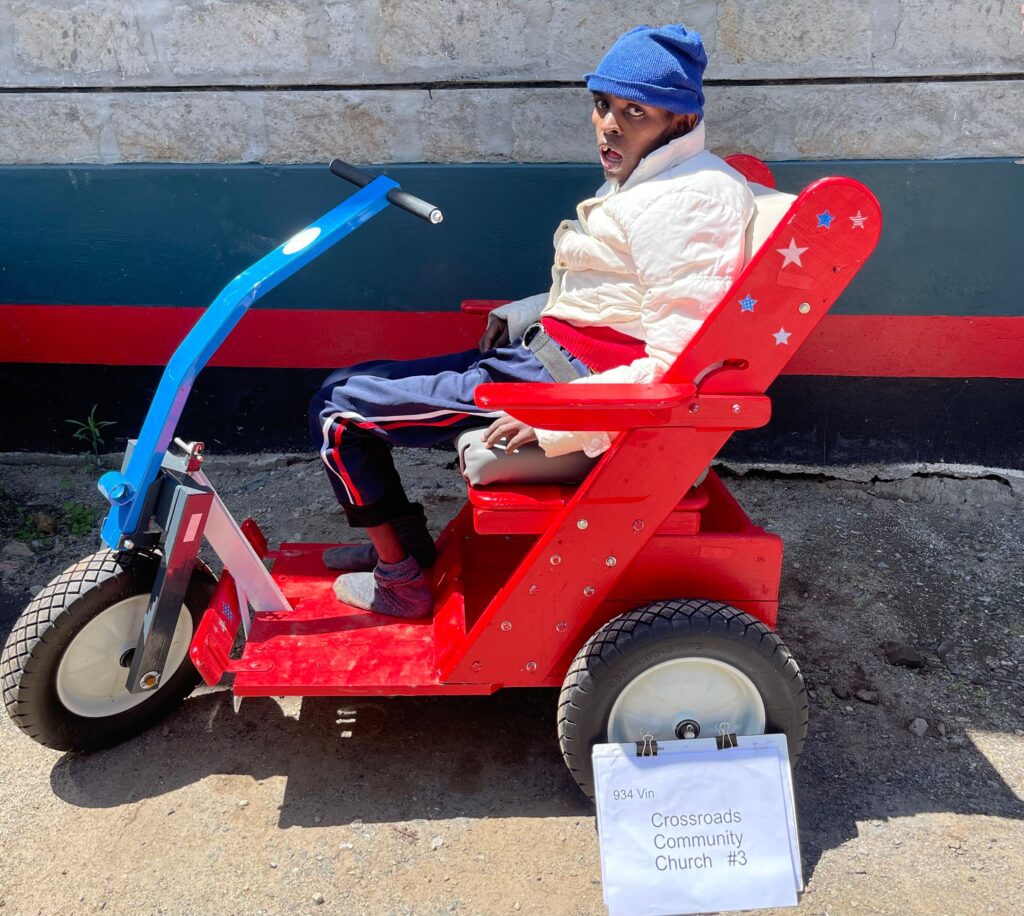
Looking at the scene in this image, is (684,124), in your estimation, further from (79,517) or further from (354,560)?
(79,517)

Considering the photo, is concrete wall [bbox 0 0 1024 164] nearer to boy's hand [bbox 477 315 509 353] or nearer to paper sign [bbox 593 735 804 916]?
boy's hand [bbox 477 315 509 353]

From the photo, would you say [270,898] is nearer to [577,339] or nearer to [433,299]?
[577,339]

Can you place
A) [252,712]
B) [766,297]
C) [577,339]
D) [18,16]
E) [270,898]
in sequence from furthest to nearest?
[18,16] → [252,712] → [577,339] → [270,898] → [766,297]

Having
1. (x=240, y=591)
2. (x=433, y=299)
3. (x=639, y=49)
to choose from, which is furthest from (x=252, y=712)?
(x=639, y=49)

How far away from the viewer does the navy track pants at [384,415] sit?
7.67ft

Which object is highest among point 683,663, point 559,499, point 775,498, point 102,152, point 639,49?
point 639,49

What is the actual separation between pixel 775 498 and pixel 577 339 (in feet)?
5.36

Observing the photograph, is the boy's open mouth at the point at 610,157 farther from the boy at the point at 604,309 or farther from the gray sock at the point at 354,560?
the gray sock at the point at 354,560

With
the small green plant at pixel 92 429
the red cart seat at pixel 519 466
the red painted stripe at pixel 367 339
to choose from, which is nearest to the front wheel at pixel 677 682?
the red cart seat at pixel 519 466

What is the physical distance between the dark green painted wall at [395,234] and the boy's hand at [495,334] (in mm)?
853

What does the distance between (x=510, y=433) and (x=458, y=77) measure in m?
1.65

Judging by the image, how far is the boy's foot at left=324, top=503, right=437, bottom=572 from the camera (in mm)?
2768

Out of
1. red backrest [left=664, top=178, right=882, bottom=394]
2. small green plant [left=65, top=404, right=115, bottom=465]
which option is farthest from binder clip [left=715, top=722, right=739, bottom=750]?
small green plant [left=65, top=404, right=115, bottom=465]

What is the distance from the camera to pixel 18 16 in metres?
3.31
